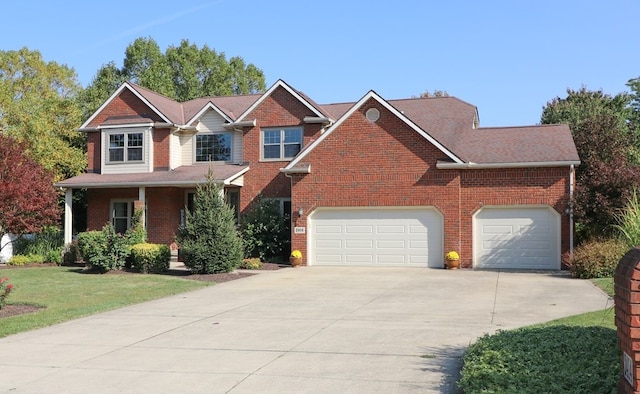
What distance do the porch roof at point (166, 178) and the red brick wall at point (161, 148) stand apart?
0.45 metres

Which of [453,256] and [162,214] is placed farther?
[162,214]

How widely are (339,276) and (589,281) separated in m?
7.57

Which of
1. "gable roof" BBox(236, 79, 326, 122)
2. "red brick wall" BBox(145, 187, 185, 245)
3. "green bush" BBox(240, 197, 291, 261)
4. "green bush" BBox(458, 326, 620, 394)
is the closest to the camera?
"green bush" BBox(458, 326, 620, 394)

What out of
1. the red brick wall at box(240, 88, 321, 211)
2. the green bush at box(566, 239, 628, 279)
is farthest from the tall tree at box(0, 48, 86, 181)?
the green bush at box(566, 239, 628, 279)

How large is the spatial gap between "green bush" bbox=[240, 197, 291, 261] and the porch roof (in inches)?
74.3

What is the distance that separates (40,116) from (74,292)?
2184 cm

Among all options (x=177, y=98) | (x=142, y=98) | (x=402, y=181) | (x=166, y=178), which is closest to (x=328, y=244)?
(x=402, y=181)

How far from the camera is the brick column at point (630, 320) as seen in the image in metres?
4.84

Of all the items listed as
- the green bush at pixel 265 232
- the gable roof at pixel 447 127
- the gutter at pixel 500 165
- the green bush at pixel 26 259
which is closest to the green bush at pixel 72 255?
the green bush at pixel 26 259

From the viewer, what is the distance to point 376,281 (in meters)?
17.6

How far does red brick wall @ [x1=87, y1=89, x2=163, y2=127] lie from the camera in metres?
28.1

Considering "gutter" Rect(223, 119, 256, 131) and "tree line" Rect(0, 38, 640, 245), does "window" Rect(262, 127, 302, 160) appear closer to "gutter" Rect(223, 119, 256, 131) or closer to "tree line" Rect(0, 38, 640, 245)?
"gutter" Rect(223, 119, 256, 131)

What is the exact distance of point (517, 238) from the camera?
2152cm

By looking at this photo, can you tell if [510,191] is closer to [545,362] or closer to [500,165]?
[500,165]
